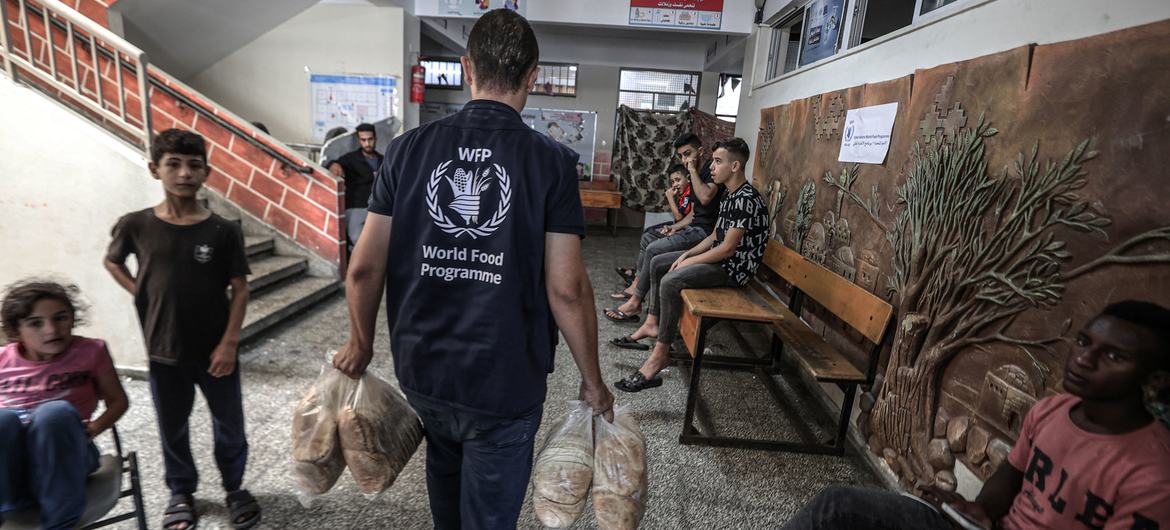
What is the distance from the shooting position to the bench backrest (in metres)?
2.43

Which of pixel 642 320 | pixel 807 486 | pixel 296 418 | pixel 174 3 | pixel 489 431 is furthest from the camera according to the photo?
pixel 174 3

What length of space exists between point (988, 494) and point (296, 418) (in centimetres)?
176

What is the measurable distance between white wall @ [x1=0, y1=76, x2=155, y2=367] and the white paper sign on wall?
355 centimetres

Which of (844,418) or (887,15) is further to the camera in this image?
(887,15)

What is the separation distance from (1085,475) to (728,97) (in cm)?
847

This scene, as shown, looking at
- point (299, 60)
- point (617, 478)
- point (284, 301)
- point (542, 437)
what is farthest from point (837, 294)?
point (299, 60)

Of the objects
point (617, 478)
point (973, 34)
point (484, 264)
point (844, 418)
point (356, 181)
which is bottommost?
point (844, 418)

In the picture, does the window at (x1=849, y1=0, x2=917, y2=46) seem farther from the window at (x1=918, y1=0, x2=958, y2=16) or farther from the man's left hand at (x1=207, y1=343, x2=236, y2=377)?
the man's left hand at (x1=207, y1=343, x2=236, y2=377)

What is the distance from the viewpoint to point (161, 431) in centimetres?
171

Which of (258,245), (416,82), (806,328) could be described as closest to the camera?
(806,328)

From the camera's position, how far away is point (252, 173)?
4.45 metres

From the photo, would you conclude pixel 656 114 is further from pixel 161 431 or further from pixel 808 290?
pixel 161 431

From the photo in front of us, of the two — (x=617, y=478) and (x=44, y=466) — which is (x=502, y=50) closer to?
(x=617, y=478)

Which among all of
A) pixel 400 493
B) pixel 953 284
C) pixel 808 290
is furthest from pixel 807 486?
pixel 400 493
